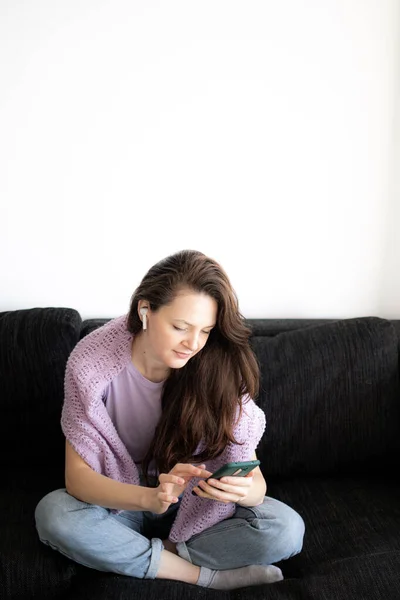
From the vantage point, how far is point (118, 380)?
61.1 inches

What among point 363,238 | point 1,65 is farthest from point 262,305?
point 1,65

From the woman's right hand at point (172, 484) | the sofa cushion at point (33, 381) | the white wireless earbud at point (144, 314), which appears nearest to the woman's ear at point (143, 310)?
the white wireless earbud at point (144, 314)

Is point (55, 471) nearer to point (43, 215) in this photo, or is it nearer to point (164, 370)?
point (164, 370)

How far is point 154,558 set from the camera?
146cm

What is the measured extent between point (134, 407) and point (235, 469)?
375 millimetres

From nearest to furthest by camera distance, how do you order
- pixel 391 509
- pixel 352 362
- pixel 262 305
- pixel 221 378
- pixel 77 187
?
pixel 221 378
pixel 391 509
pixel 352 362
pixel 77 187
pixel 262 305

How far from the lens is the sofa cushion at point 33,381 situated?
1.75 metres

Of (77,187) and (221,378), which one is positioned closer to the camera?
(221,378)

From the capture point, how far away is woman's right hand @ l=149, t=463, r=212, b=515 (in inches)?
53.3

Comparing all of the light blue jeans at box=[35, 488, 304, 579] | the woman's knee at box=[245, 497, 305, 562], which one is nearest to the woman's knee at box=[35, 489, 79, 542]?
the light blue jeans at box=[35, 488, 304, 579]

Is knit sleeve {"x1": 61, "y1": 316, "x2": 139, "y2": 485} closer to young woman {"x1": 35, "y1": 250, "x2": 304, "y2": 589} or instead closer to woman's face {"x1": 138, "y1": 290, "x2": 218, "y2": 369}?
young woman {"x1": 35, "y1": 250, "x2": 304, "y2": 589}

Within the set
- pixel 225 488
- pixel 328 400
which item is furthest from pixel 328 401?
pixel 225 488

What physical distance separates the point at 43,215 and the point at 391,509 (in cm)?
126

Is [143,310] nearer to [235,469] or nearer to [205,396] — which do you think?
[205,396]
